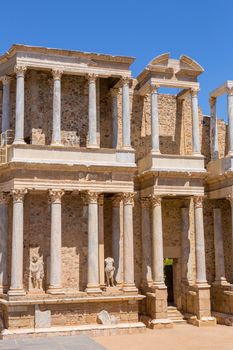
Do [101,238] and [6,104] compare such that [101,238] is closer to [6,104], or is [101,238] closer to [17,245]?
[17,245]

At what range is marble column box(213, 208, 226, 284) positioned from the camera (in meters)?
25.5

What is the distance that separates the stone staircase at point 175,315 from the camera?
77.1ft

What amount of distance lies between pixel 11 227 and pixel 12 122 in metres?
4.83

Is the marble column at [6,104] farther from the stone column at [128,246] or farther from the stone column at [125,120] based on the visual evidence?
the stone column at [128,246]

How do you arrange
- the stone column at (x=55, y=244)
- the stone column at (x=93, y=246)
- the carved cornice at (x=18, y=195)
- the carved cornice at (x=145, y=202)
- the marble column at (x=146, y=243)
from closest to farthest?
1. the stone column at (x=55, y=244)
2. the carved cornice at (x=18, y=195)
3. the stone column at (x=93, y=246)
4. the marble column at (x=146, y=243)
5. the carved cornice at (x=145, y=202)

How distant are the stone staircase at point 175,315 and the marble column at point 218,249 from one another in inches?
111

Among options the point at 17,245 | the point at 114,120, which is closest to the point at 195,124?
the point at 114,120

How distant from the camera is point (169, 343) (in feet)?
60.3

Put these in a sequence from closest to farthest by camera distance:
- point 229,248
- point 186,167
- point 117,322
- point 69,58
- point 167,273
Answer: point 117,322
point 69,58
point 186,167
point 229,248
point 167,273

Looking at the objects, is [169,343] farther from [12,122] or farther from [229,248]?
[12,122]

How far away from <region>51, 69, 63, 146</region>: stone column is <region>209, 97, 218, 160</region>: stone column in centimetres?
917

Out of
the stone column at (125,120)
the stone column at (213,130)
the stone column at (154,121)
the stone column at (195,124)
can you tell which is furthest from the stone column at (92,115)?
the stone column at (213,130)

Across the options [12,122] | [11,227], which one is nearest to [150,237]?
[11,227]

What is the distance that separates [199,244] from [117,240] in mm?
3884
